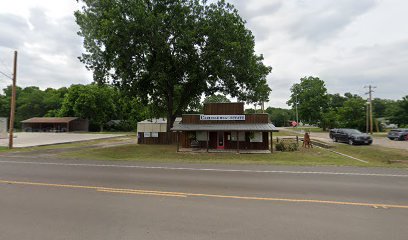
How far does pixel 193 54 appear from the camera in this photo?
91.8ft

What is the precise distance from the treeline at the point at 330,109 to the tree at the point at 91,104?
171 ft

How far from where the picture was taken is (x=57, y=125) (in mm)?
68375

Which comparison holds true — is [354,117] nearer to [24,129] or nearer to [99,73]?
[99,73]

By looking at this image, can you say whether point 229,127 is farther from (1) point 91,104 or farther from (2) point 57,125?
(2) point 57,125

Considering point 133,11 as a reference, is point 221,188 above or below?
below

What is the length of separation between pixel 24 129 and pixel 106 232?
3174 inches

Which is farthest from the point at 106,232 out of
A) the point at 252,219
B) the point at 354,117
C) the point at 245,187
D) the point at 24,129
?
the point at 24,129

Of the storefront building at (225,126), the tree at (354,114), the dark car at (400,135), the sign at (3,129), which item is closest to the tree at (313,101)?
the tree at (354,114)

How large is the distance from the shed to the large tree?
4208cm

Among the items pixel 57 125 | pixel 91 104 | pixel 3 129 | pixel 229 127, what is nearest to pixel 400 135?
pixel 229 127

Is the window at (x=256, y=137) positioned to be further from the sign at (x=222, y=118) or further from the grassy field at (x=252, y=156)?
the grassy field at (x=252, y=156)

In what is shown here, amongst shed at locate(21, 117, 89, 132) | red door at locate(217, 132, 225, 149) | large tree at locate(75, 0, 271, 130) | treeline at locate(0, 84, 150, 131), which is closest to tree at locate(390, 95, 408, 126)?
large tree at locate(75, 0, 271, 130)

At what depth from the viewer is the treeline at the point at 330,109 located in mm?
56094

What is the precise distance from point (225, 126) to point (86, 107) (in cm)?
5186
